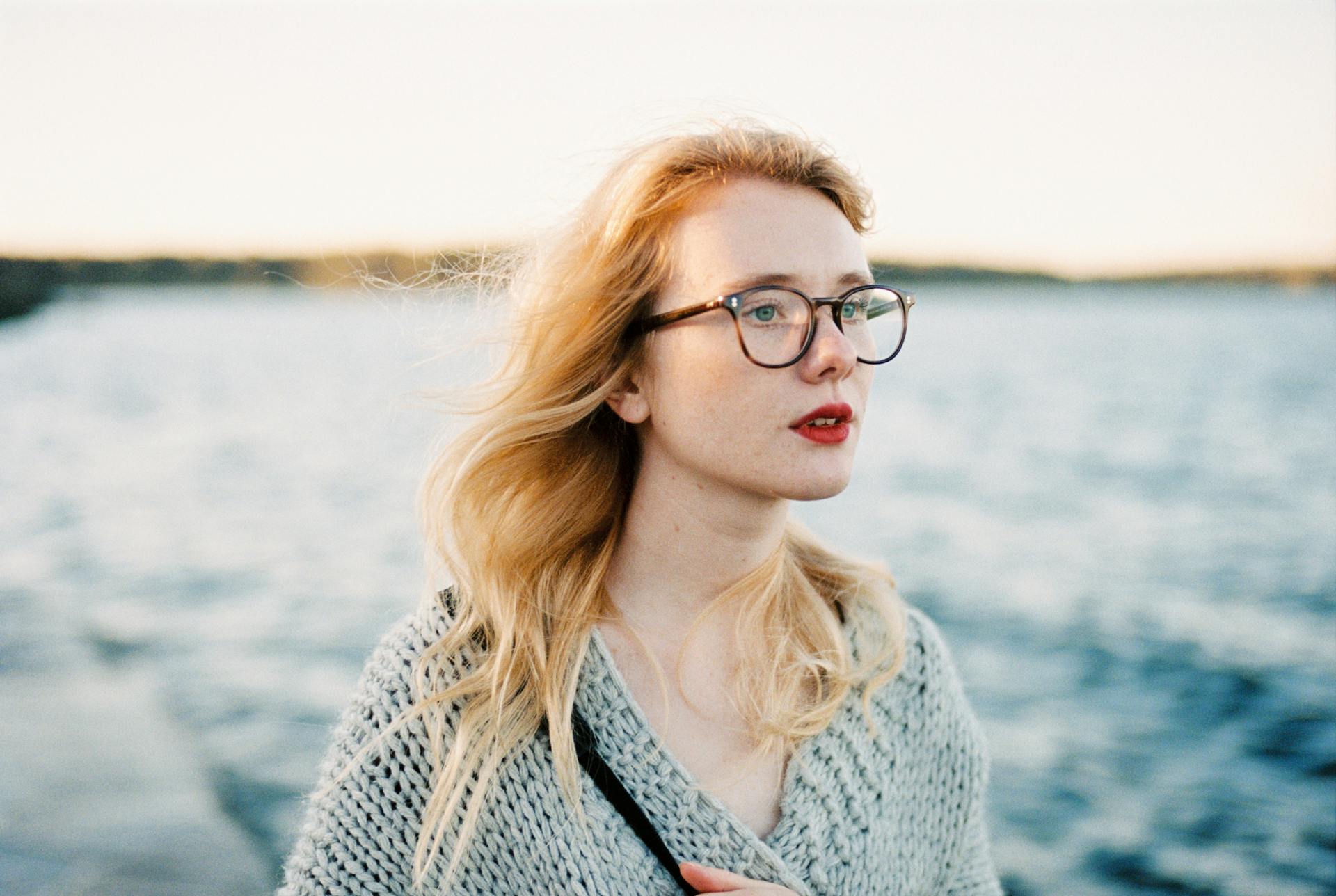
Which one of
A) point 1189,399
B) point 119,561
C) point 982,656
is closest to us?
point 982,656

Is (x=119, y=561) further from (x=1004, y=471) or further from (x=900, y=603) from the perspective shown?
(x=1004, y=471)

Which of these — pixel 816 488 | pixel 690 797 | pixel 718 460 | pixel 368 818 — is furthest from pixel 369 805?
pixel 816 488

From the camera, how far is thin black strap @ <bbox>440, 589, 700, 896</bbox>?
6.56 ft

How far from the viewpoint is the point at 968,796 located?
7.79 ft

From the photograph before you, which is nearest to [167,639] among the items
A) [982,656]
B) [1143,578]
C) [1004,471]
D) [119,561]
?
[119,561]

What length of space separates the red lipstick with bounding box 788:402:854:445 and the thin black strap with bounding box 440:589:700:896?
712 millimetres

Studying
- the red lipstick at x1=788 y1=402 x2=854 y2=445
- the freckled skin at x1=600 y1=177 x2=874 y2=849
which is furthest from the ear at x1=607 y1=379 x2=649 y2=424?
the red lipstick at x1=788 y1=402 x2=854 y2=445

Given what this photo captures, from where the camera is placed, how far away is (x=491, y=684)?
2068 mm

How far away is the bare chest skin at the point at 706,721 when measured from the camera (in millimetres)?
2133

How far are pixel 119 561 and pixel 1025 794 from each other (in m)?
9.25

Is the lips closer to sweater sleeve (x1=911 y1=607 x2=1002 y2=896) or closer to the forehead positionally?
the forehead

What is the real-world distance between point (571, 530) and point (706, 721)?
50 cm

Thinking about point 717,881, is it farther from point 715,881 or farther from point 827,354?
point 827,354

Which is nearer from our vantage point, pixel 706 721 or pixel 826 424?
pixel 826 424
